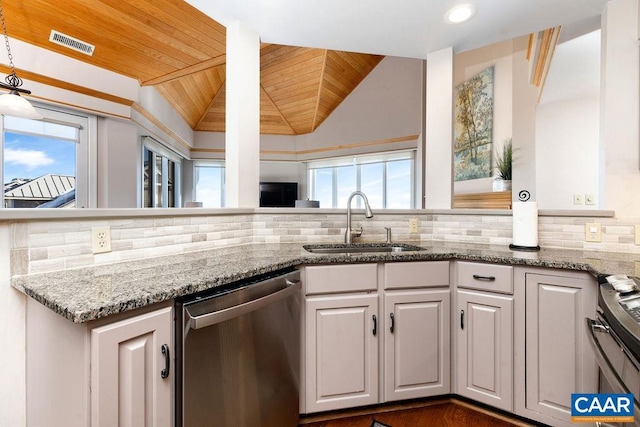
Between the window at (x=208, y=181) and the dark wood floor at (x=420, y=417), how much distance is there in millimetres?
6097

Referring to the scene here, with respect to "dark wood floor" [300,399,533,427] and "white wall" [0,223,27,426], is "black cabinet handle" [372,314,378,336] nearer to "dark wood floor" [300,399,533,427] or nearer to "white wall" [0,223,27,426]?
"dark wood floor" [300,399,533,427]

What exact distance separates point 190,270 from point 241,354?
380 millimetres

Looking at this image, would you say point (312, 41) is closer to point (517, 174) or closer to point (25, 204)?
point (517, 174)

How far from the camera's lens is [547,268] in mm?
1437

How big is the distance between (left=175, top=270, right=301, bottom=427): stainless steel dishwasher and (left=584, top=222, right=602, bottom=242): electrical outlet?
5.63 ft

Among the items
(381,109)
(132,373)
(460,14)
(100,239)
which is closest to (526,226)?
(460,14)

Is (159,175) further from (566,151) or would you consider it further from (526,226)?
(566,151)

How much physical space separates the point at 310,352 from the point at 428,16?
214cm

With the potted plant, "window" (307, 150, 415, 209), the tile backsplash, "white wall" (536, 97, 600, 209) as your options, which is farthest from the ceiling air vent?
"white wall" (536, 97, 600, 209)

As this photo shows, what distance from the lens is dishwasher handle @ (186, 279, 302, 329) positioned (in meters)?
0.96

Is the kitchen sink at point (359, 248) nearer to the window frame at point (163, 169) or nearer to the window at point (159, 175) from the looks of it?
the window frame at point (163, 169)

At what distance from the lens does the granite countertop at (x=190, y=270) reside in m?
0.80

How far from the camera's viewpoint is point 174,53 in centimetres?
332

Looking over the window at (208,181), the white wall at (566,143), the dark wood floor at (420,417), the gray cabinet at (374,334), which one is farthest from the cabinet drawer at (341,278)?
the window at (208,181)
